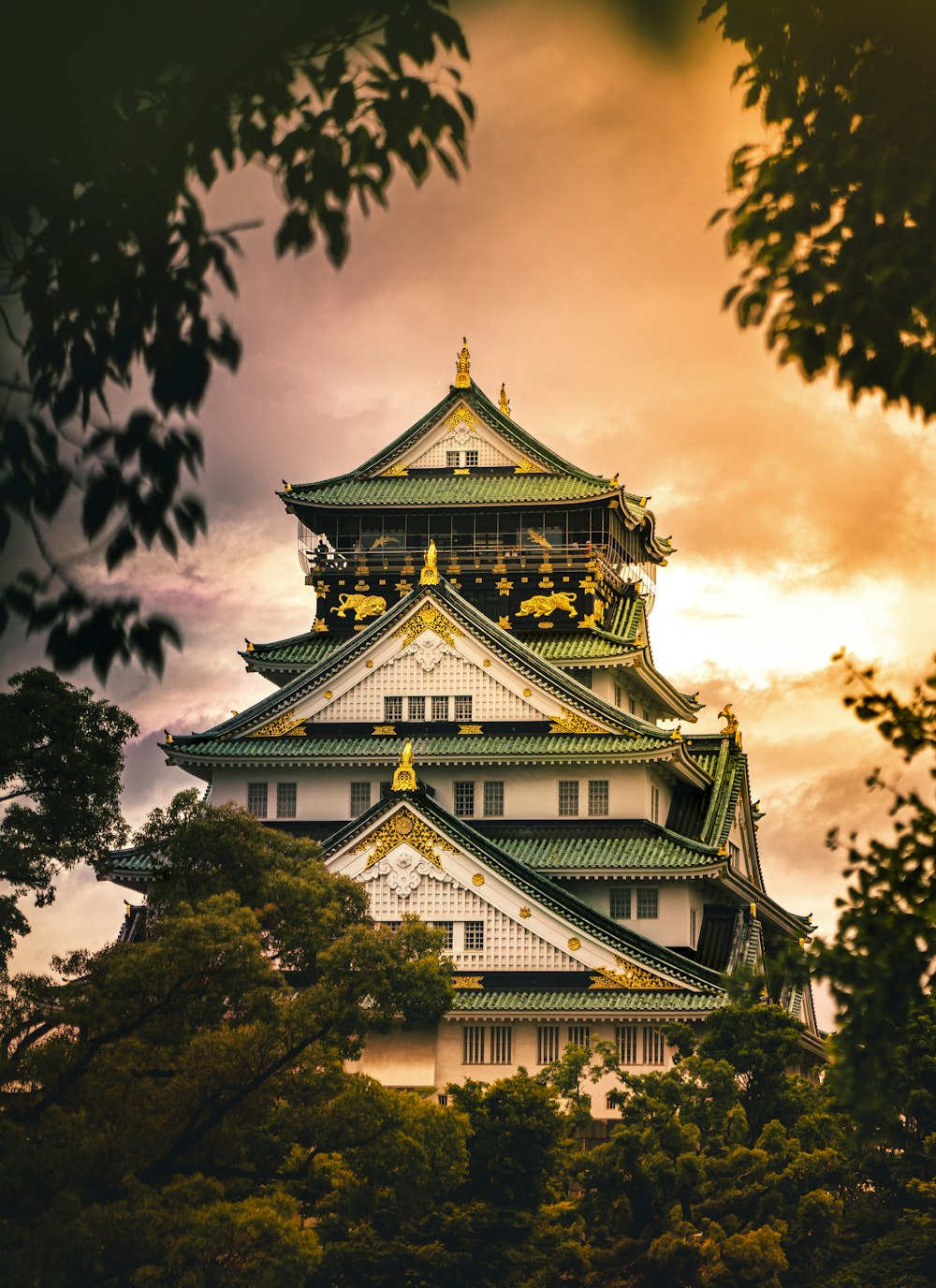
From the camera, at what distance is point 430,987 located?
3106 centimetres

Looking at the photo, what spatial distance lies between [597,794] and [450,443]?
12737mm

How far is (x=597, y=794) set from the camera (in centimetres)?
4638

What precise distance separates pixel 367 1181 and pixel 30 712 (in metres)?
9.62

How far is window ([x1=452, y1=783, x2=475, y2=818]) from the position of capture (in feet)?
154

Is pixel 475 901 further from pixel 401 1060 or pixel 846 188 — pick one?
pixel 846 188

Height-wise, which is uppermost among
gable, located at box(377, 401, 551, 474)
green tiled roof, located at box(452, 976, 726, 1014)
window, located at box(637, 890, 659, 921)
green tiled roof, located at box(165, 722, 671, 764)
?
gable, located at box(377, 401, 551, 474)

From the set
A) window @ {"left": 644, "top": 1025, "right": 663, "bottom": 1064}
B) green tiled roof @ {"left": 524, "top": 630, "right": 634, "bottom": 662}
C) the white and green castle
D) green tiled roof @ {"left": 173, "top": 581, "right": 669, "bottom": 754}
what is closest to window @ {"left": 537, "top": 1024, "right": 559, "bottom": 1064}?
the white and green castle

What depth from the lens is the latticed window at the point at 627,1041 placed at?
1590 inches

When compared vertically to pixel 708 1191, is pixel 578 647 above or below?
above

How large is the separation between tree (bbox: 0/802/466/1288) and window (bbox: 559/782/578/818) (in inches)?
582

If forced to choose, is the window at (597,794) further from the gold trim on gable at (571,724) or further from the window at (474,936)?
the window at (474,936)

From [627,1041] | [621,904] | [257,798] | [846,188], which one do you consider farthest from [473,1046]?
[846,188]

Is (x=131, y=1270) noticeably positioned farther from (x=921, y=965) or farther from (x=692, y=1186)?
(x=921, y=965)

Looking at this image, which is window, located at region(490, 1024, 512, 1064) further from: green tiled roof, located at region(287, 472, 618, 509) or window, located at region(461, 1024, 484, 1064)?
green tiled roof, located at region(287, 472, 618, 509)
